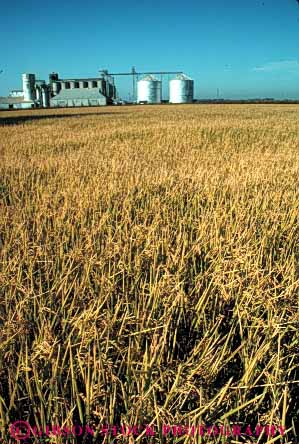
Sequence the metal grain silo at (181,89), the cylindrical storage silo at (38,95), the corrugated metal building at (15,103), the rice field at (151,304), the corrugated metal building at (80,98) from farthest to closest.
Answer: the metal grain silo at (181,89)
the cylindrical storage silo at (38,95)
the corrugated metal building at (15,103)
the corrugated metal building at (80,98)
the rice field at (151,304)

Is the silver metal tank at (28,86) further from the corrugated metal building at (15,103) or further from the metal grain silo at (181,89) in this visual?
the metal grain silo at (181,89)

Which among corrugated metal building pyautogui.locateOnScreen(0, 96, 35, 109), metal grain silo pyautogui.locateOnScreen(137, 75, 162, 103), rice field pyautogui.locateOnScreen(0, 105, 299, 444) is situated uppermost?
metal grain silo pyautogui.locateOnScreen(137, 75, 162, 103)

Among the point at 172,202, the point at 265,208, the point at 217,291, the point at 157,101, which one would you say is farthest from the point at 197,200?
the point at 157,101

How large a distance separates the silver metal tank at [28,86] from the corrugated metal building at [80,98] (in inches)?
161

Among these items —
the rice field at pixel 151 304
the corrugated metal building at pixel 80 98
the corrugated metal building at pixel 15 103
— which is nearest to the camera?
the rice field at pixel 151 304

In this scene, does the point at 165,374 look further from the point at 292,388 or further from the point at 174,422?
the point at 292,388

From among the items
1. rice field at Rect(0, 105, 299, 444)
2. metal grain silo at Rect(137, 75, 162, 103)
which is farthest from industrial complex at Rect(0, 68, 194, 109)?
rice field at Rect(0, 105, 299, 444)

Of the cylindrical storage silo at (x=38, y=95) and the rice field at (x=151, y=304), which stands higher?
the cylindrical storage silo at (x=38, y=95)

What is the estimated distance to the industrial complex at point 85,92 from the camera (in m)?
51.8

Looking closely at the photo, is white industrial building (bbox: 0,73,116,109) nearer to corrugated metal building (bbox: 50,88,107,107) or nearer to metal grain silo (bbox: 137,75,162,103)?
corrugated metal building (bbox: 50,88,107,107)

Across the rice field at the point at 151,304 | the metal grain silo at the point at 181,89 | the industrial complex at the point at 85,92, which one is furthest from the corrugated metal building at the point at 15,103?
the rice field at the point at 151,304

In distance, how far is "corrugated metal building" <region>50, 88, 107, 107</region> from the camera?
169 feet

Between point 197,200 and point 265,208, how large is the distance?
48 cm

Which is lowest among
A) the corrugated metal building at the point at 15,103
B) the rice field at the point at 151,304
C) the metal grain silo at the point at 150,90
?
the rice field at the point at 151,304
